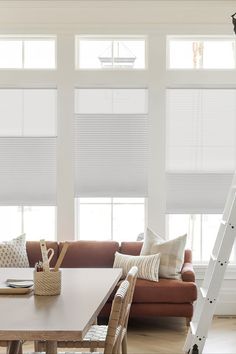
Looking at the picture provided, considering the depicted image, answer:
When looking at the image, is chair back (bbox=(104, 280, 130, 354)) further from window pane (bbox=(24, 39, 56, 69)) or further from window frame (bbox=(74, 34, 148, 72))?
window pane (bbox=(24, 39, 56, 69))

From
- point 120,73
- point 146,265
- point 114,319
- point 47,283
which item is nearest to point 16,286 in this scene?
point 47,283

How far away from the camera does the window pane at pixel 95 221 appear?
7.92 meters

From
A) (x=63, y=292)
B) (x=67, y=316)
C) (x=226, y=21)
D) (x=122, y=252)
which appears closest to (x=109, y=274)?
(x=63, y=292)

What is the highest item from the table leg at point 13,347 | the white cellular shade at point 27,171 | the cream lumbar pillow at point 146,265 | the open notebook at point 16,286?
the white cellular shade at point 27,171

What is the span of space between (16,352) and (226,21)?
16.0ft

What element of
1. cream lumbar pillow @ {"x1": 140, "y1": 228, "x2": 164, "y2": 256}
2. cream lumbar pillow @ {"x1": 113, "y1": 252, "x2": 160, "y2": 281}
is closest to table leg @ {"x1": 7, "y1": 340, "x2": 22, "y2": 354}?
cream lumbar pillow @ {"x1": 113, "y1": 252, "x2": 160, "y2": 281}

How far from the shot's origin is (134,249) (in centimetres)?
739

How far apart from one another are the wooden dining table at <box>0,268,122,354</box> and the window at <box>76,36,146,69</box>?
3.76 metres

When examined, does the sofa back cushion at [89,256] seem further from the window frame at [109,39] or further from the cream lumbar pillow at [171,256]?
the window frame at [109,39]

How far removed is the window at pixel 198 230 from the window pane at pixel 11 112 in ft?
6.84

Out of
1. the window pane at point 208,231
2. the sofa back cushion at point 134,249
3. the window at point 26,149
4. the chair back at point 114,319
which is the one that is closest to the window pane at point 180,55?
the window at point 26,149

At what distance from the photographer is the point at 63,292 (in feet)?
13.3

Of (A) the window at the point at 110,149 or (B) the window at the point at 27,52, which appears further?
(B) the window at the point at 27,52

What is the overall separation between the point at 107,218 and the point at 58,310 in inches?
176
